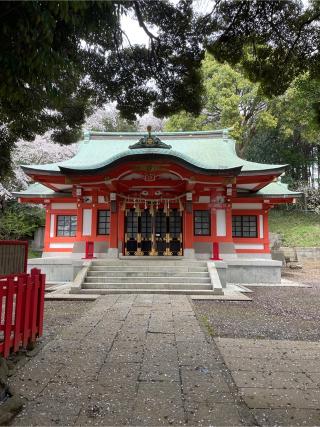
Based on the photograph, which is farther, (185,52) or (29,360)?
(185,52)

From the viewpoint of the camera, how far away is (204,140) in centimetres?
1697

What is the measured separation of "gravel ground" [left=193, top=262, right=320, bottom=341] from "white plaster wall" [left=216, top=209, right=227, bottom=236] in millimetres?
3358

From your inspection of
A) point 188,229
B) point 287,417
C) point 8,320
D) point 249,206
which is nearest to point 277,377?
point 287,417

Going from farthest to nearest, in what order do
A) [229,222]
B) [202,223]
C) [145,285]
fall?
[202,223] → [229,222] → [145,285]

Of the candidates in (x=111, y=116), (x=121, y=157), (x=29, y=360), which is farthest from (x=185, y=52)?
(x=111, y=116)

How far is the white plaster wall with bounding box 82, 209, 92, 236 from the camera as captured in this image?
13391 millimetres

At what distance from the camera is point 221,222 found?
13141mm

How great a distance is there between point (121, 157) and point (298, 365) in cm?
859

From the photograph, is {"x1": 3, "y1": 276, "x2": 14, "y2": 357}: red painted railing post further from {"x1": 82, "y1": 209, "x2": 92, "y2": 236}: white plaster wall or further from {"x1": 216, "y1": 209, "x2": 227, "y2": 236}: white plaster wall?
{"x1": 216, "y1": 209, "x2": 227, "y2": 236}: white plaster wall

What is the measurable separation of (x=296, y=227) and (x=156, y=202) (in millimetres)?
17114

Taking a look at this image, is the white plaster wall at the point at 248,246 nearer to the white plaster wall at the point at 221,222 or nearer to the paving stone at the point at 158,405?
the white plaster wall at the point at 221,222

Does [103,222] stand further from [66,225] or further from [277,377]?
[277,377]

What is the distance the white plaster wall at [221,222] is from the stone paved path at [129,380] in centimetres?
795

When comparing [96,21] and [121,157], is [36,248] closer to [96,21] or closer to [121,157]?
[121,157]
